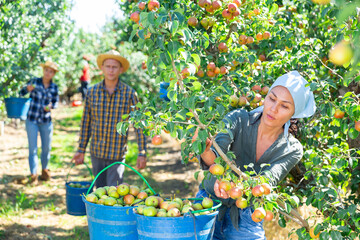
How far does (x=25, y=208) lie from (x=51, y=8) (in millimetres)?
2841

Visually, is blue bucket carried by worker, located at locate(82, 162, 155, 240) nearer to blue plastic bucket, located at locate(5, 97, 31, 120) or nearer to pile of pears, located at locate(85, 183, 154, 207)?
pile of pears, located at locate(85, 183, 154, 207)

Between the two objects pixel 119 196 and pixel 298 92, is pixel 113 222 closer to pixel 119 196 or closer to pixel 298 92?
pixel 119 196

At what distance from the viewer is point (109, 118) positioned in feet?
12.4

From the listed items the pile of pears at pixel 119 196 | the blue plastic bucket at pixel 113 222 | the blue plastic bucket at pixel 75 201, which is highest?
the pile of pears at pixel 119 196

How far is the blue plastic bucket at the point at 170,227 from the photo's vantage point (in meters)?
1.71

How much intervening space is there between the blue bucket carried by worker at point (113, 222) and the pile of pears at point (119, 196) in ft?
0.23

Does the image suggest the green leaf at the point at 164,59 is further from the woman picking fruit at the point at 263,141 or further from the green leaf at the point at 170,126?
the woman picking fruit at the point at 263,141

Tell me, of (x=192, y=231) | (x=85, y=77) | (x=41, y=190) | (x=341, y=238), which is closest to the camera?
(x=192, y=231)

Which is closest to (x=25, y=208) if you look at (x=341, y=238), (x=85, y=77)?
(x=341, y=238)

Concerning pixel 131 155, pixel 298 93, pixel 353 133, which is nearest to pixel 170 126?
pixel 298 93

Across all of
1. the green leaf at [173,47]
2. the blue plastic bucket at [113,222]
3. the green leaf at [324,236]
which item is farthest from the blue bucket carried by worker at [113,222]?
the green leaf at [324,236]

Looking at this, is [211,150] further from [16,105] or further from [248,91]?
[16,105]

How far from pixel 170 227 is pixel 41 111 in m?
4.09

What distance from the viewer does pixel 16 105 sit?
5125 mm
